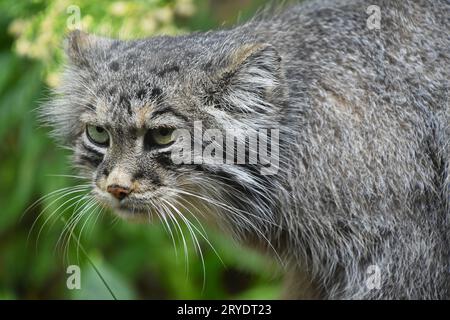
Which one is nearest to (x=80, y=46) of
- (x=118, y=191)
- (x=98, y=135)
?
(x=98, y=135)

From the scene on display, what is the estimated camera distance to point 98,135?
5527 mm

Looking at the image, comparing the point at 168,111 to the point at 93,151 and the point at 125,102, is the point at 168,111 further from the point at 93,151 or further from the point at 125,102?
the point at 93,151

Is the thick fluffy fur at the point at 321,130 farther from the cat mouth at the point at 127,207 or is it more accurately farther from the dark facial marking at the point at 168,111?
the cat mouth at the point at 127,207

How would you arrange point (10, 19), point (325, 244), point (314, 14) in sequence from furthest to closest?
point (10, 19) < point (314, 14) < point (325, 244)

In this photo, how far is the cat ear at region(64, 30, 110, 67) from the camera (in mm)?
5855

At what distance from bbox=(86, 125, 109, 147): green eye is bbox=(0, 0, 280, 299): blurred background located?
0.70m

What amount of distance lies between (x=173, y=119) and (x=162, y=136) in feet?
0.42

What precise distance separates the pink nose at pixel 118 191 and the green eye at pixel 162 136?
0.35 m

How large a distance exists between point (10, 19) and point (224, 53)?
10.2 feet

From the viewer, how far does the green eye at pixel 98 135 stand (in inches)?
216

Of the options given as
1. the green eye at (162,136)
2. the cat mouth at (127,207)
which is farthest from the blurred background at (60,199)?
the green eye at (162,136)
